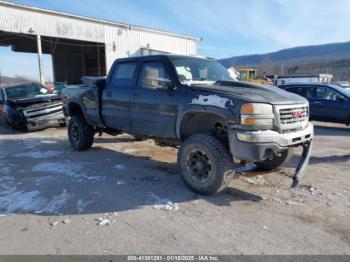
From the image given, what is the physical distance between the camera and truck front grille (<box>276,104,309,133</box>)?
4.14m

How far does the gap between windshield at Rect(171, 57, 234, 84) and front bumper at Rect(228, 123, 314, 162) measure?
1.32 m

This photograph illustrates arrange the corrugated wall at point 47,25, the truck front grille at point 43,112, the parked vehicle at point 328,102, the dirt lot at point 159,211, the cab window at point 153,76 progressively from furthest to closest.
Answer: the corrugated wall at point 47,25 → the parked vehicle at point 328,102 → the truck front grille at point 43,112 → the cab window at point 153,76 → the dirt lot at point 159,211

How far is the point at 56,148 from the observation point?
8.00 m

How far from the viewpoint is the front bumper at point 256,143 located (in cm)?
393

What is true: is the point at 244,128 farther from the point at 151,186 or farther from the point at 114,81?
the point at 114,81

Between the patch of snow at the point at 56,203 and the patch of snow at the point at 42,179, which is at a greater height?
the patch of snow at the point at 56,203

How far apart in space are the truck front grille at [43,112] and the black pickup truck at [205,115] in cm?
505

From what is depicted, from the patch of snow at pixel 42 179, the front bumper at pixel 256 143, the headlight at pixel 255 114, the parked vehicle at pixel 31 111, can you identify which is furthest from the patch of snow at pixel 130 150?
the parked vehicle at pixel 31 111

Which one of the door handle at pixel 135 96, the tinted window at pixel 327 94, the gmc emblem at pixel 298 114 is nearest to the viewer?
the gmc emblem at pixel 298 114

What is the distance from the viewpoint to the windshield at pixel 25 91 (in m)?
11.4

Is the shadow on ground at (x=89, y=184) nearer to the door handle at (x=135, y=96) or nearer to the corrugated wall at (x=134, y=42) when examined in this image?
the door handle at (x=135, y=96)

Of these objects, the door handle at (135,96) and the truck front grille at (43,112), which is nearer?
the door handle at (135,96)

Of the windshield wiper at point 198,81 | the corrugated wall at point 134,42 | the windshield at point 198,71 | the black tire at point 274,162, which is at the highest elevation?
the corrugated wall at point 134,42

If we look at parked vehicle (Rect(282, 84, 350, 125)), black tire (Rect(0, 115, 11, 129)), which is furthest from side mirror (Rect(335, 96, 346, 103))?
black tire (Rect(0, 115, 11, 129))
